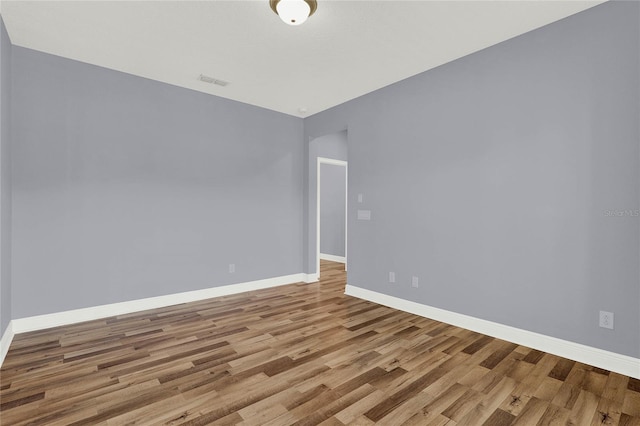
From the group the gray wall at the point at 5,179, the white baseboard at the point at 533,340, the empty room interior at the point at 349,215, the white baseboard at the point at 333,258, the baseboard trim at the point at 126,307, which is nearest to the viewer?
the empty room interior at the point at 349,215

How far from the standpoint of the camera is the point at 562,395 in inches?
82.8

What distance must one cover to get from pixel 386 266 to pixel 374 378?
195cm

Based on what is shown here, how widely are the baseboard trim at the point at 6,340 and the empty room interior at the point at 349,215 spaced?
44 millimetres

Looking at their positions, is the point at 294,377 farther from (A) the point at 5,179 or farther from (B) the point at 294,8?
(A) the point at 5,179

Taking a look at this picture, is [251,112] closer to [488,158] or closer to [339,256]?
[488,158]

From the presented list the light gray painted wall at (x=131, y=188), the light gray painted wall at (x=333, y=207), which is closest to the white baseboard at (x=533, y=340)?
the light gray painted wall at (x=131, y=188)

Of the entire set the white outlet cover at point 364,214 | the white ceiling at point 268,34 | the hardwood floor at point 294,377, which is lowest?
the hardwood floor at point 294,377

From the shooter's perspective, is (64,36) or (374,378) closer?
(374,378)

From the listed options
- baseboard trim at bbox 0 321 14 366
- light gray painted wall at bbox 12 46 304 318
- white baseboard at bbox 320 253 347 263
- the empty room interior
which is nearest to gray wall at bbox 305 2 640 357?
the empty room interior

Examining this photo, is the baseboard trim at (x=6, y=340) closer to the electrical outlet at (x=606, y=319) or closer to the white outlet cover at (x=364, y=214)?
the white outlet cover at (x=364, y=214)

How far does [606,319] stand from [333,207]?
5869mm

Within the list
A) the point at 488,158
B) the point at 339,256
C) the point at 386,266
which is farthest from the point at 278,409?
the point at 339,256

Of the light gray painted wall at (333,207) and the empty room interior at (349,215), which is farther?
the light gray painted wall at (333,207)

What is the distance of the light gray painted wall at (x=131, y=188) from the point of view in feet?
10.6
